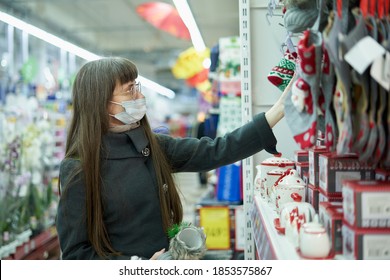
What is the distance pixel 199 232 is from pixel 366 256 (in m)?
0.70

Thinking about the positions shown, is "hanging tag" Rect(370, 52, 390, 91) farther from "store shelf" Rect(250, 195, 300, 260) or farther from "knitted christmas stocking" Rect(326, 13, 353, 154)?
"store shelf" Rect(250, 195, 300, 260)

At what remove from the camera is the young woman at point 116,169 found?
1608 millimetres

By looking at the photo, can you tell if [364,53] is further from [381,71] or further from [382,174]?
[382,174]

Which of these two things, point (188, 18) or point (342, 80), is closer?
point (342, 80)

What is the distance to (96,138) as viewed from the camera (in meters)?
1.66

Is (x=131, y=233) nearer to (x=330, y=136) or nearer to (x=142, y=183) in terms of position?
(x=142, y=183)

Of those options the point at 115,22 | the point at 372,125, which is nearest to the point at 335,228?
the point at 372,125

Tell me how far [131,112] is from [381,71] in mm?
1008

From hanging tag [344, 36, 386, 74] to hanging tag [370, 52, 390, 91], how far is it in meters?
0.01

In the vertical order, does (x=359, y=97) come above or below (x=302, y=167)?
above

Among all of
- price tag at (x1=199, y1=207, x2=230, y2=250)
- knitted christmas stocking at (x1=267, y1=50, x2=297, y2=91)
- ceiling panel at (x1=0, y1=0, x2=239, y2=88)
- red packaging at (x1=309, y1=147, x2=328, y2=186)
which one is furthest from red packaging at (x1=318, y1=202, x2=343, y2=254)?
ceiling panel at (x1=0, y1=0, x2=239, y2=88)

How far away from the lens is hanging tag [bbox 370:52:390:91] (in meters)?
0.92

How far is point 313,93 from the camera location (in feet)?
3.52
